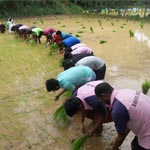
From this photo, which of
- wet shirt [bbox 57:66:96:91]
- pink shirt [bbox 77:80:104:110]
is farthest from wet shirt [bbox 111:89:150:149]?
wet shirt [bbox 57:66:96:91]

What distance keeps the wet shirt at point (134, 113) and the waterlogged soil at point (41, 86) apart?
1.20 m

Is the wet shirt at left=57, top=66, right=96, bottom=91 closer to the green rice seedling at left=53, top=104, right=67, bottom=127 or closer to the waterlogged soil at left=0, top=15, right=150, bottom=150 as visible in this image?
the green rice seedling at left=53, top=104, right=67, bottom=127

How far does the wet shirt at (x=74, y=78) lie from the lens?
15.1ft

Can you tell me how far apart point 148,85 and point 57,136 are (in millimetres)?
2267

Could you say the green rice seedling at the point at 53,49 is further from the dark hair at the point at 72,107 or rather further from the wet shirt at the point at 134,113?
the wet shirt at the point at 134,113

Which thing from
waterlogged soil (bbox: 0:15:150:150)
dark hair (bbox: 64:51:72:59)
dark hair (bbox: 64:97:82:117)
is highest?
dark hair (bbox: 64:51:72:59)

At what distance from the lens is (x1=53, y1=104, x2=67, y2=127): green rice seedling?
4791 millimetres

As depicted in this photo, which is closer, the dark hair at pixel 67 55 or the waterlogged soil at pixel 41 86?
the waterlogged soil at pixel 41 86

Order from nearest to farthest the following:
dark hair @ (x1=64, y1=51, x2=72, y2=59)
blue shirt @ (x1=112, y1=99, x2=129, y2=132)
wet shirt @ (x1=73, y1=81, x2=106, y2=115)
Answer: blue shirt @ (x1=112, y1=99, x2=129, y2=132) < wet shirt @ (x1=73, y1=81, x2=106, y2=115) < dark hair @ (x1=64, y1=51, x2=72, y2=59)

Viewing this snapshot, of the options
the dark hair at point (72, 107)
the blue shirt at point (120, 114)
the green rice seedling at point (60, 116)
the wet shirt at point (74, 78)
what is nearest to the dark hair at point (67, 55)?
the wet shirt at point (74, 78)

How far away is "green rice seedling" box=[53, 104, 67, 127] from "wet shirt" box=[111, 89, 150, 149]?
1802mm

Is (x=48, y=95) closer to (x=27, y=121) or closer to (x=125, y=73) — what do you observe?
(x=27, y=121)

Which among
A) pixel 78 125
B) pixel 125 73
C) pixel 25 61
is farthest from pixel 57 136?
pixel 25 61

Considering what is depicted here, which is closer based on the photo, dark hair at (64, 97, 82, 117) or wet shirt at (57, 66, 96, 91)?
dark hair at (64, 97, 82, 117)
